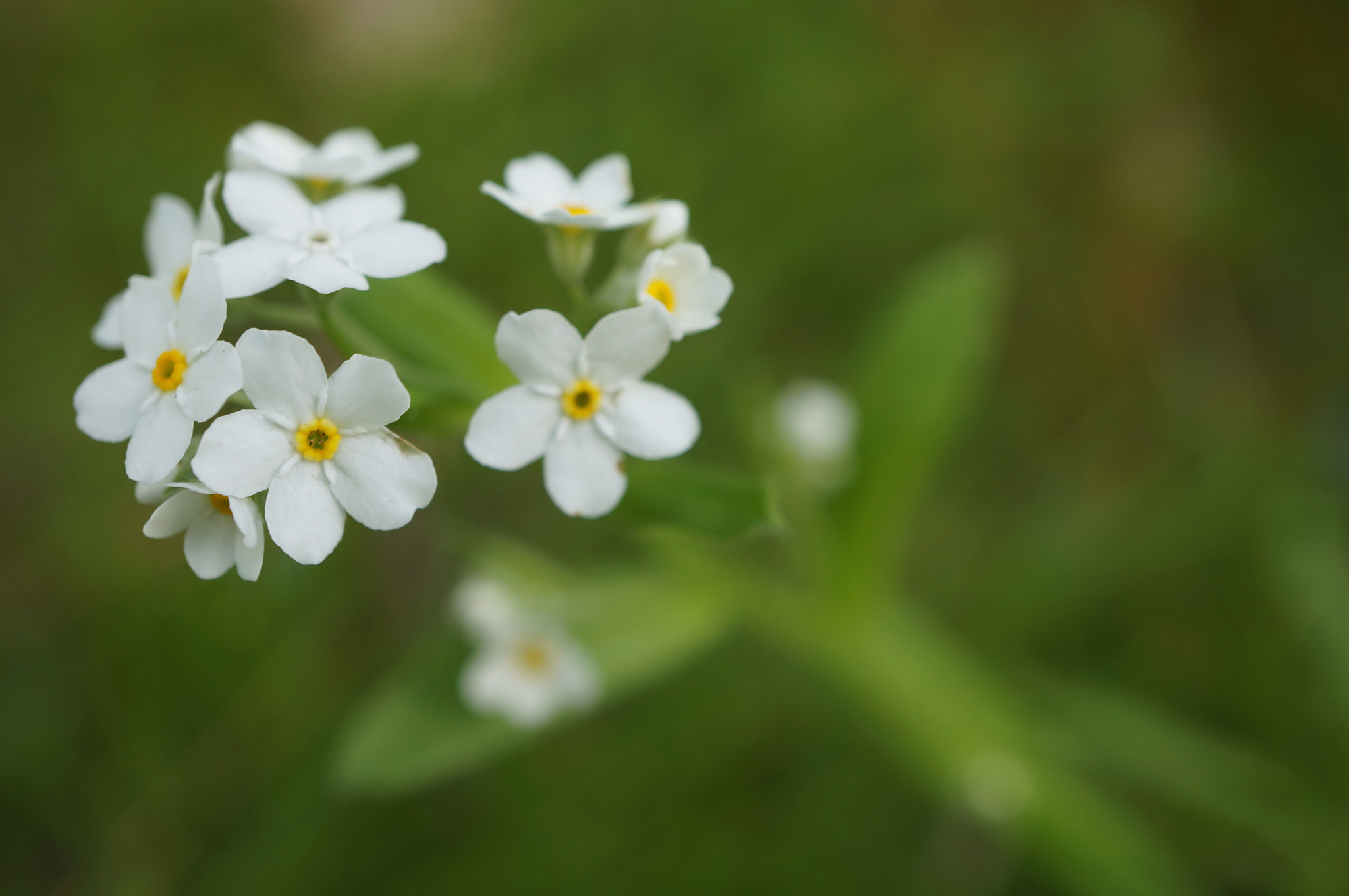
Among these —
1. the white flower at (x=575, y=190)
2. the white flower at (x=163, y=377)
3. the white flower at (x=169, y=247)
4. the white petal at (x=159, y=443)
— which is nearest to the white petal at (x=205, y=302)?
the white flower at (x=163, y=377)

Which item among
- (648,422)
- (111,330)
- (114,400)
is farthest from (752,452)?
(114,400)

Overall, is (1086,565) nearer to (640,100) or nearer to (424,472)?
(640,100)

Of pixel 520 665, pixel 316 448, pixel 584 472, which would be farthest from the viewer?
pixel 520 665

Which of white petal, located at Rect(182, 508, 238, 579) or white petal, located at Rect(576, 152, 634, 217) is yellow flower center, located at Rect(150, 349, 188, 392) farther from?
white petal, located at Rect(576, 152, 634, 217)

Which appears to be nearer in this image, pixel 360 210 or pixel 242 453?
pixel 242 453

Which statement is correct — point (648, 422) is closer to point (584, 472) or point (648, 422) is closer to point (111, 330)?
point (584, 472)

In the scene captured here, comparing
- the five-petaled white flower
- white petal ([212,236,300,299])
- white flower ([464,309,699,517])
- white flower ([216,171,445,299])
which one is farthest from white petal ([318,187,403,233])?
the five-petaled white flower

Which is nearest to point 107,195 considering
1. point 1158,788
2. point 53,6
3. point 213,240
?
point 53,6
